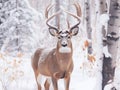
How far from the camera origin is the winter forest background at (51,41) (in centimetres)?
205

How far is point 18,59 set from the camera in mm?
2066

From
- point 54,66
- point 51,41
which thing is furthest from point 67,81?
point 51,41

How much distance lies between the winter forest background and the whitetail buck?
0.09 ft

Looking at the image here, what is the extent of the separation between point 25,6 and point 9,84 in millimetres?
385

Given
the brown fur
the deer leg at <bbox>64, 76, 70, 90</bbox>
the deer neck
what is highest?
the deer neck

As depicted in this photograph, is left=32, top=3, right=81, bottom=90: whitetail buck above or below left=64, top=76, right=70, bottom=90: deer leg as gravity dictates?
above

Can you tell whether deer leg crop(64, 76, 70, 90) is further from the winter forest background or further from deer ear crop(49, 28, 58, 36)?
deer ear crop(49, 28, 58, 36)

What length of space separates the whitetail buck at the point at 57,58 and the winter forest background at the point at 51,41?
26mm

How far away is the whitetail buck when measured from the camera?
199 centimetres

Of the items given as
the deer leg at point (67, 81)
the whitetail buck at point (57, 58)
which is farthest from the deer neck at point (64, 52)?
the deer leg at point (67, 81)

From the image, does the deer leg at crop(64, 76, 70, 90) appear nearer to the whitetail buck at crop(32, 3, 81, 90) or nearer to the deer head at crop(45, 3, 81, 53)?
the whitetail buck at crop(32, 3, 81, 90)

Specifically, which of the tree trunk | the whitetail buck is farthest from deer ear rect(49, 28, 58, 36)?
the tree trunk

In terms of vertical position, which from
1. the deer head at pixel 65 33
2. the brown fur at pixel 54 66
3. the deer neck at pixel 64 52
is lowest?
the brown fur at pixel 54 66

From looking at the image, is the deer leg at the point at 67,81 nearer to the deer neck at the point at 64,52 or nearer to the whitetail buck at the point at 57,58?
the whitetail buck at the point at 57,58
